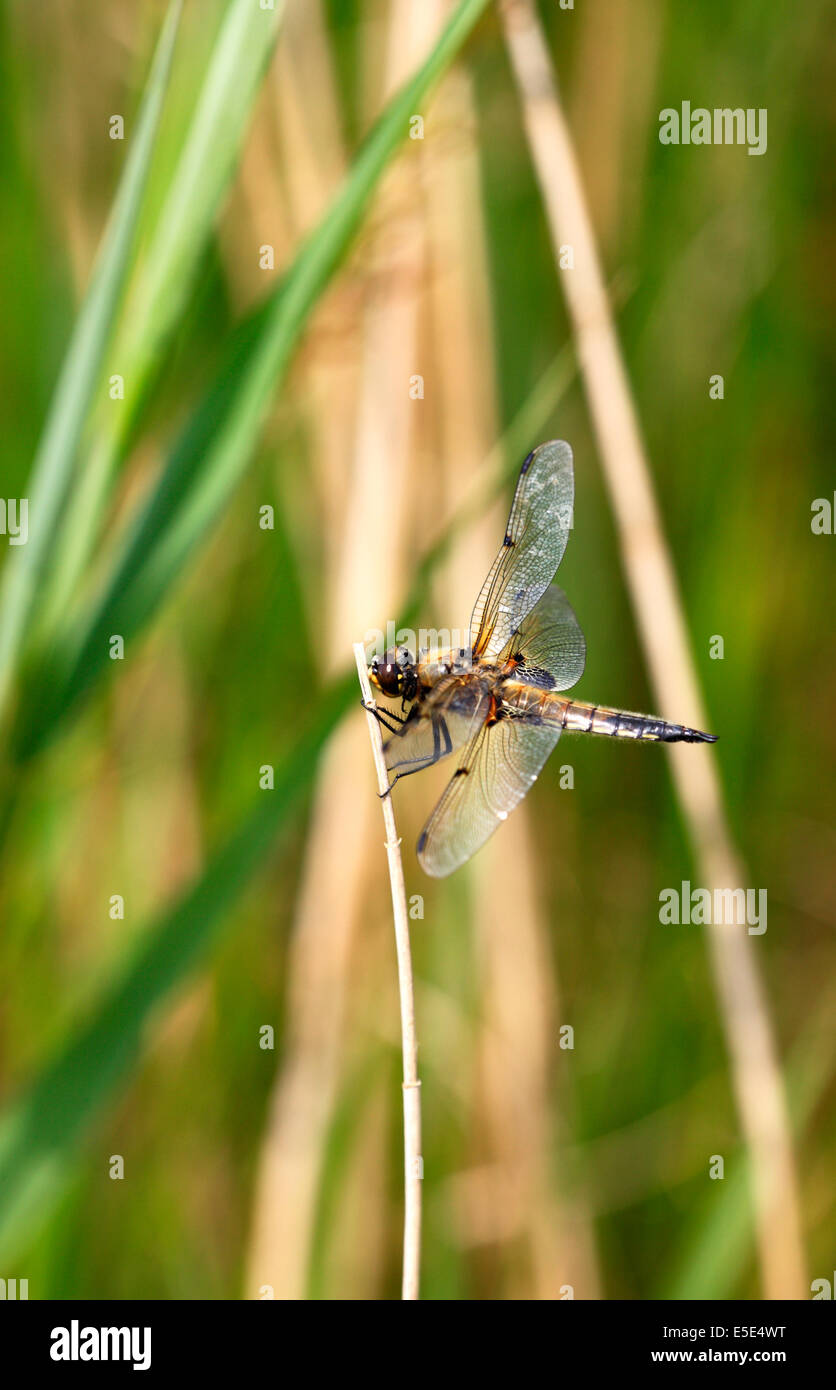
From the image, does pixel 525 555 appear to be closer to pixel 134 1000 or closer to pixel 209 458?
pixel 209 458

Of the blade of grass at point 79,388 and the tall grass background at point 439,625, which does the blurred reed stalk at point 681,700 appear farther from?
the blade of grass at point 79,388

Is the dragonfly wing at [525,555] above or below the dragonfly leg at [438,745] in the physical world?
above

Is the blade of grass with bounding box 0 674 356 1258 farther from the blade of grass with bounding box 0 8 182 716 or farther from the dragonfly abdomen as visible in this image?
the dragonfly abdomen

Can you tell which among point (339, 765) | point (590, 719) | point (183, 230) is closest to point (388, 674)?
point (590, 719)

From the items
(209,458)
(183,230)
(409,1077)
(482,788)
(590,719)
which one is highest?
(183,230)

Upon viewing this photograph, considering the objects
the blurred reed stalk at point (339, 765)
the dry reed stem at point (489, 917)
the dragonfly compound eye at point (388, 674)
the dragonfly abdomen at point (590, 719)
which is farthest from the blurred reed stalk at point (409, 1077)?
the dry reed stem at point (489, 917)
